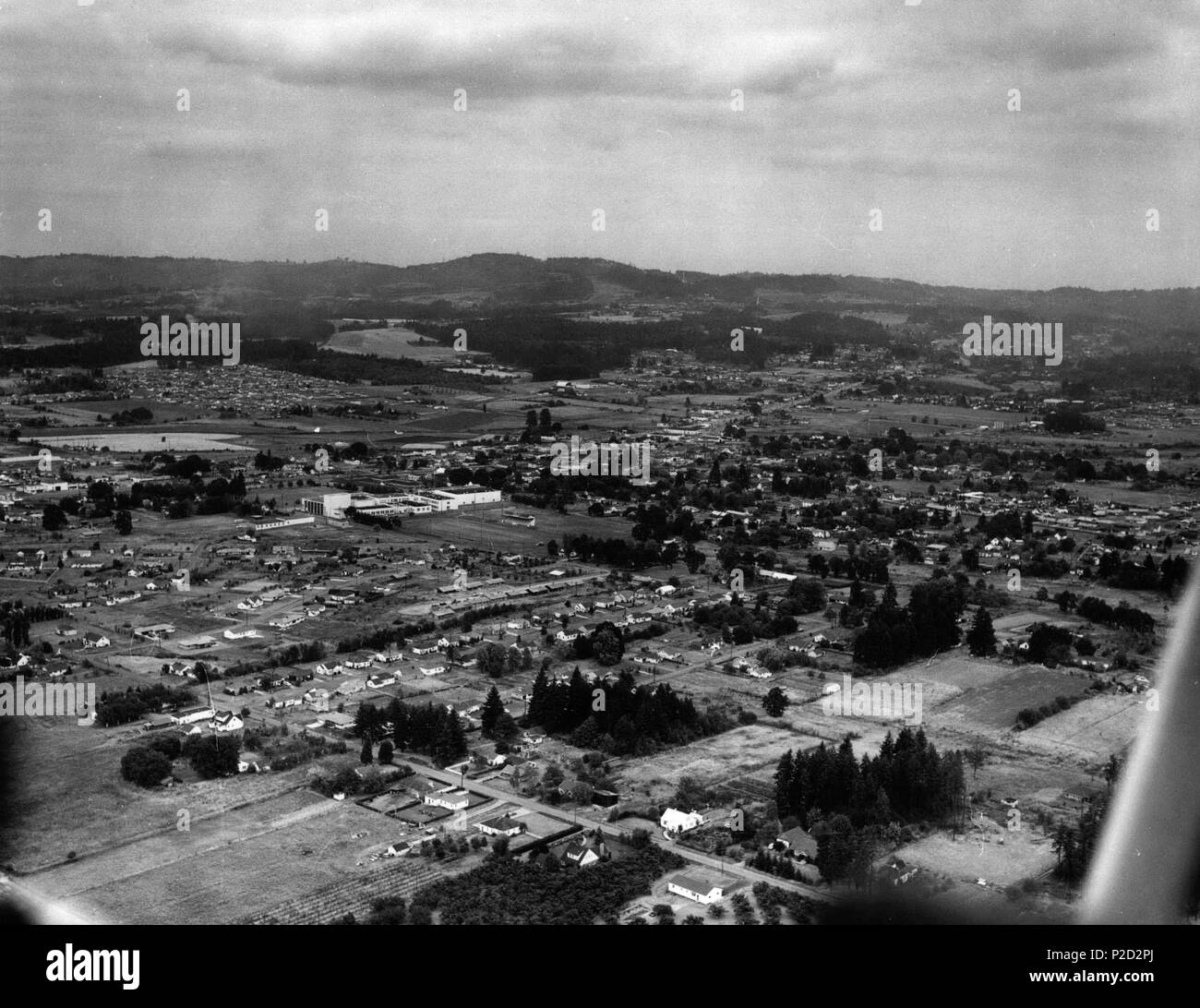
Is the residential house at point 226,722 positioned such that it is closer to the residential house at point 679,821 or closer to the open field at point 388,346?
the residential house at point 679,821

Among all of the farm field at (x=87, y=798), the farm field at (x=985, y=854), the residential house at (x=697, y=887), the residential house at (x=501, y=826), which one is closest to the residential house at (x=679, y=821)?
the residential house at (x=697, y=887)

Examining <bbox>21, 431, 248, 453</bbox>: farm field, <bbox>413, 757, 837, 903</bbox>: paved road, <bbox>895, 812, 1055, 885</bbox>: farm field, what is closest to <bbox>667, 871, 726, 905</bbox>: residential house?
<bbox>413, 757, 837, 903</bbox>: paved road

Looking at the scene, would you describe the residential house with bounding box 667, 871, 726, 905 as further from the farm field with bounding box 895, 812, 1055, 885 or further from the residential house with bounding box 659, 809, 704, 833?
the farm field with bounding box 895, 812, 1055, 885

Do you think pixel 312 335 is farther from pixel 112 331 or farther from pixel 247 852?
pixel 247 852

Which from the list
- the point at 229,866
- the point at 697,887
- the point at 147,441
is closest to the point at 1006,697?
the point at 697,887

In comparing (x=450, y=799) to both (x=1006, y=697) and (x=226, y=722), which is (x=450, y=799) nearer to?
(x=226, y=722)

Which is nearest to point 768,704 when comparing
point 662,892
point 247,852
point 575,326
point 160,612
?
point 662,892

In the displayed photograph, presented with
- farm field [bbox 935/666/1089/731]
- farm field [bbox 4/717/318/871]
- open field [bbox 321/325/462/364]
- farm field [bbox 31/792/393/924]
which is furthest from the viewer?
open field [bbox 321/325/462/364]
